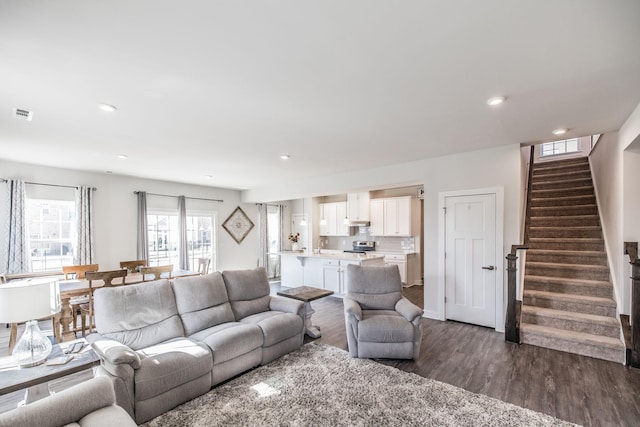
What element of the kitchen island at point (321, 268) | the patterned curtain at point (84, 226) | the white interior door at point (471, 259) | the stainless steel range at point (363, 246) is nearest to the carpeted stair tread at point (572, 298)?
the white interior door at point (471, 259)

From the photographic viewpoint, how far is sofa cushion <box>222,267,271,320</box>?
3606 millimetres

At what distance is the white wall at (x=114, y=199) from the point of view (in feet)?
16.8

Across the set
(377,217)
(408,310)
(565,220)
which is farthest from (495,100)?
(377,217)

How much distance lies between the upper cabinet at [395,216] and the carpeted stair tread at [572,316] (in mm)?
3493

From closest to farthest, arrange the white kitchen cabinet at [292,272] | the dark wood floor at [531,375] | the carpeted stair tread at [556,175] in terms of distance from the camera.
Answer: the dark wood floor at [531,375] < the carpeted stair tread at [556,175] < the white kitchen cabinet at [292,272]

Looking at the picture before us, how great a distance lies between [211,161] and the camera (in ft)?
16.1

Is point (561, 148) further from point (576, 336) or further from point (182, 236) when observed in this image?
point (182, 236)

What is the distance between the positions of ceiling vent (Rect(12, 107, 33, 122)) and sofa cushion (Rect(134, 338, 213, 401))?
2475 mm

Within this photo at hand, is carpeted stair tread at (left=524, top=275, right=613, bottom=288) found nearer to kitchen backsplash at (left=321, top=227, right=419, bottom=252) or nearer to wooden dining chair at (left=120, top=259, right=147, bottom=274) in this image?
kitchen backsplash at (left=321, top=227, right=419, bottom=252)

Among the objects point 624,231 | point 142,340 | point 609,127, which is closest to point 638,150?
point 609,127

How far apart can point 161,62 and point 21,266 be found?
5.06 m

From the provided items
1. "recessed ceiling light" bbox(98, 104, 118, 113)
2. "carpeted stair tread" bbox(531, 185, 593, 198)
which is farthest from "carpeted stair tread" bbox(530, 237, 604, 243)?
"recessed ceiling light" bbox(98, 104, 118, 113)

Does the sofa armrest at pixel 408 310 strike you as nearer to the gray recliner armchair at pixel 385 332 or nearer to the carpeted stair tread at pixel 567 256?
the gray recliner armchair at pixel 385 332

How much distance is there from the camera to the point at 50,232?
5281 mm
